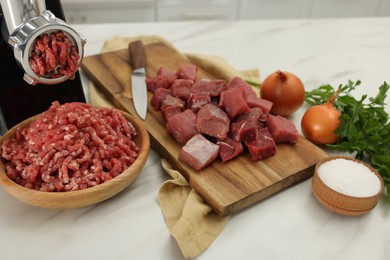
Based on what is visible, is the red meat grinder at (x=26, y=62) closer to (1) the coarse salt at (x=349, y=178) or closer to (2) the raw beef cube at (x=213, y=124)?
(2) the raw beef cube at (x=213, y=124)

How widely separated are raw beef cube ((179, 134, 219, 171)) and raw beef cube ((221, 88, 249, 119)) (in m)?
0.13

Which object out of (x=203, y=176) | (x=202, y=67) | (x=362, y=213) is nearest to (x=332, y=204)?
(x=362, y=213)

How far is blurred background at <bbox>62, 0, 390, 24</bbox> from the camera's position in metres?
2.78

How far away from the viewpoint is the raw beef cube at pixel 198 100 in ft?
4.05

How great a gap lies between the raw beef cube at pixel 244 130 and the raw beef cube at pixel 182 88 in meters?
0.23

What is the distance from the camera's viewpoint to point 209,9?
2928 mm

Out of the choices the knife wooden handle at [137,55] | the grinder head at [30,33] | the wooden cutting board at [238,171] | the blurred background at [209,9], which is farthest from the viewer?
the blurred background at [209,9]

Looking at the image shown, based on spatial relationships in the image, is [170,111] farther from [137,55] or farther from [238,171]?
[137,55]

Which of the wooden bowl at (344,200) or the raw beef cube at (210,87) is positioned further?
the raw beef cube at (210,87)

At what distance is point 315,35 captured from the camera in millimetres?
1966

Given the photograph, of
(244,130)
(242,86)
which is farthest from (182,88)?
(244,130)

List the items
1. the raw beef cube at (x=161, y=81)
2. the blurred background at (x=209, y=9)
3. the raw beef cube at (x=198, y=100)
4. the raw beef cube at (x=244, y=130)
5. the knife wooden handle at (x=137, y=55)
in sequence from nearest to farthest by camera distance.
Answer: the raw beef cube at (x=244, y=130) < the raw beef cube at (x=198, y=100) < the raw beef cube at (x=161, y=81) < the knife wooden handle at (x=137, y=55) < the blurred background at (x=209, y=9)

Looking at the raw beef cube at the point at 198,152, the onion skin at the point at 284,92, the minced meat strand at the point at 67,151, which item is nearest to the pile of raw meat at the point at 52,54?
the minced meat strand at the point at 67,151

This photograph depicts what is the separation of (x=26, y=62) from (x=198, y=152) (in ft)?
1.53
